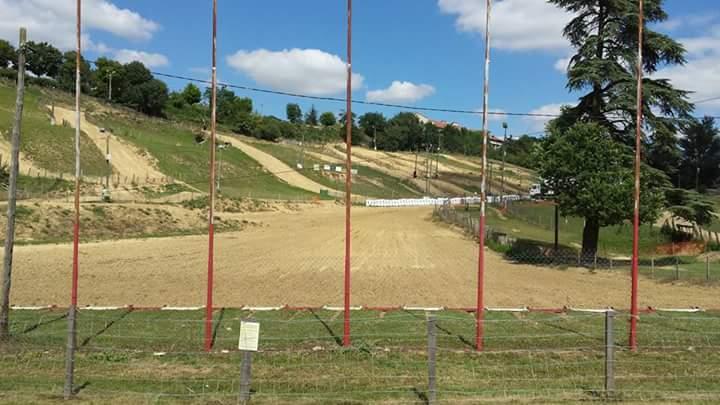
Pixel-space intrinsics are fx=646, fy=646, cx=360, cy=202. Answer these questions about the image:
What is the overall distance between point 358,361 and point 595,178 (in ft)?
62.8

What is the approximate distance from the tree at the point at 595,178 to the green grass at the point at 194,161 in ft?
171

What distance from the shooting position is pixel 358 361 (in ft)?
34.1

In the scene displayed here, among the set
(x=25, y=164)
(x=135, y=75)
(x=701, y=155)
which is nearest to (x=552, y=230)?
(x=701, y=155)

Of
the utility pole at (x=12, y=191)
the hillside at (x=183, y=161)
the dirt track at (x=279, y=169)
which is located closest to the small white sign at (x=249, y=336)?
the utility pole at (x=12, y=191)

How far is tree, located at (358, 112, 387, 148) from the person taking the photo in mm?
183875

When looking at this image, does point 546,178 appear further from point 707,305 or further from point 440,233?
point 440,233

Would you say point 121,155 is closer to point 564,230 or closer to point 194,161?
point 194,161

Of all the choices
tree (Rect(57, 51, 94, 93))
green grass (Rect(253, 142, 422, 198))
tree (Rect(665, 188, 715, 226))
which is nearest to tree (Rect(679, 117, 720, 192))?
tree (Rect(665, 188, 715, 226))

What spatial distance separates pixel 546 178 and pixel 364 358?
2022 centimetres

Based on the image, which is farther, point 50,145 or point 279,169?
point 279,169

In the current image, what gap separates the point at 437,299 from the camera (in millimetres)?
18859

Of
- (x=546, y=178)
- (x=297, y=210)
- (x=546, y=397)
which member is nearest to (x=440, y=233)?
(x=546, y=178)

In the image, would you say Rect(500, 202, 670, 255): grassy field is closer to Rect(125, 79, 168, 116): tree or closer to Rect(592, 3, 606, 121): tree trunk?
Rect(592, 3, 606, 121): tree trunk

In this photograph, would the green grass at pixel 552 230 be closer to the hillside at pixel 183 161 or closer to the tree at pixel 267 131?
the hillside at pixel 183 161
